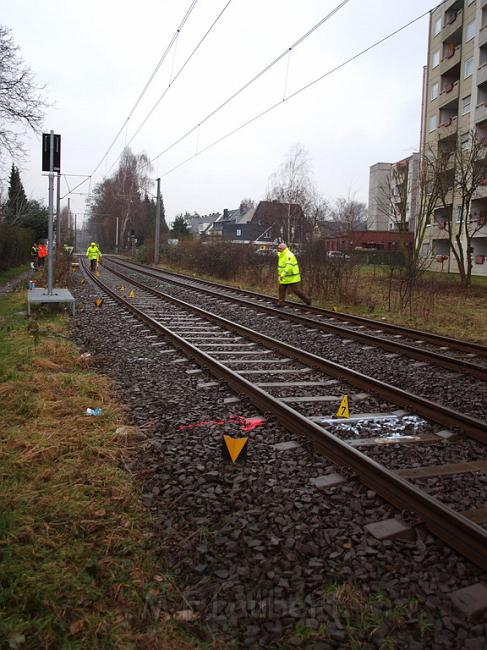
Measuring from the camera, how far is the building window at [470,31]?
41.1 m

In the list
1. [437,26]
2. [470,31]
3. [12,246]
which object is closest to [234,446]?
[12,246]

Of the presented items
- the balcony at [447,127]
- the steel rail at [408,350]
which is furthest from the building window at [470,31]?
the steel rail at [408,350]

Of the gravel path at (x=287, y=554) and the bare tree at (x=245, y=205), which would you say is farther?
the bare tree at (x=245, y=205)

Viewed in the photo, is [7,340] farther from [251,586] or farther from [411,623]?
[411,623]

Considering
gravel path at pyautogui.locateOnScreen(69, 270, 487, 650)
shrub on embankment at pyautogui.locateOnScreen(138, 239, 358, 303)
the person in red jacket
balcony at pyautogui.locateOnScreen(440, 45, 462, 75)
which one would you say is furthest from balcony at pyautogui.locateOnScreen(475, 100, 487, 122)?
gravel path at pyautogui.locateOnScreen(69, 270, 487, 650)

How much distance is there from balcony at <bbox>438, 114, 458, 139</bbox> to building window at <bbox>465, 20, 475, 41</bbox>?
18.5 feet

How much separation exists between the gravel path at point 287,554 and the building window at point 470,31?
45.5 meters

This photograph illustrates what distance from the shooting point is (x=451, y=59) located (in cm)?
4541

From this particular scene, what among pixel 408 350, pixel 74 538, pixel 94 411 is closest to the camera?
pixel 74 538

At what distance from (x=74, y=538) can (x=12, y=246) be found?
32440 mm

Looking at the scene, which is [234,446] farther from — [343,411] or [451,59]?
[451,59]

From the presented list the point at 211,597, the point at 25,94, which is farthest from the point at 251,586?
the point at 25,94

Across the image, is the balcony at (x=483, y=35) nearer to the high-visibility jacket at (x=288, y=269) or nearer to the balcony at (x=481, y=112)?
the balcony at (x=481, y=112)

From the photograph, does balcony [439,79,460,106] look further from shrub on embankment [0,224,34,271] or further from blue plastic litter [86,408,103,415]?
blue plastic litter [86,408,103,415]
